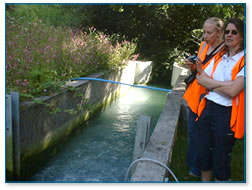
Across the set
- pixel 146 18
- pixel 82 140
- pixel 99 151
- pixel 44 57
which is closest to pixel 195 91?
pixel 99 151

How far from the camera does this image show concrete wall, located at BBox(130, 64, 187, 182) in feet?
8.20

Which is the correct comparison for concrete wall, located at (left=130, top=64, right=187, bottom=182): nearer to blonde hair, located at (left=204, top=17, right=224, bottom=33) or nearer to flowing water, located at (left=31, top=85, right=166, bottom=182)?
flowing water, located at (left=31, top=85, right=166, bottom=182)

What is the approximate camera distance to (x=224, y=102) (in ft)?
7.27

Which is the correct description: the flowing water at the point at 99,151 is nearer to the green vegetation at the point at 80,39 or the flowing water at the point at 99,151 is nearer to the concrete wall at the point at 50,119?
the concrete wall at the point at 50,119

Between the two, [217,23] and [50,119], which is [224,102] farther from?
[50,119]

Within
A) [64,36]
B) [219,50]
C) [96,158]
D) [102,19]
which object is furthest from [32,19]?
[219,50]

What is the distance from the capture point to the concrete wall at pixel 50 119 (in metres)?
4.01

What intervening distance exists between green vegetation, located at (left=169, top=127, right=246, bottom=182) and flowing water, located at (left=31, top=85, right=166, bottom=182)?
0.88 meters

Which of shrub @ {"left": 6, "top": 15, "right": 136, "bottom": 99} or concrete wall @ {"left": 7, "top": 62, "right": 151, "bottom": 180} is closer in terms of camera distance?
→ concrete wall @ {"left": 7, "top": 62, "right": 151, "bottom": 180}

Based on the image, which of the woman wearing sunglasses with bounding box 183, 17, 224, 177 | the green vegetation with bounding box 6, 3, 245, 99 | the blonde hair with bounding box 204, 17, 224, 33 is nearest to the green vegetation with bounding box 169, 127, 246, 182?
the woman wearing sunglasses with bounding box 183, 17, 224, 177

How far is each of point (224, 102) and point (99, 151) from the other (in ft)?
10.5

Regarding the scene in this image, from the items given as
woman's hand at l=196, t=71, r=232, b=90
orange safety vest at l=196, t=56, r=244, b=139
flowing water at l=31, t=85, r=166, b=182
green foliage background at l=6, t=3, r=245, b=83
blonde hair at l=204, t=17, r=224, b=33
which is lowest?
flowing water at l=31, t=85, r=166, b=182

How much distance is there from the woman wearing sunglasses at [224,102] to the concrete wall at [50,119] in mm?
2526

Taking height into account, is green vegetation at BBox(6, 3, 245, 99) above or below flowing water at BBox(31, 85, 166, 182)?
above
